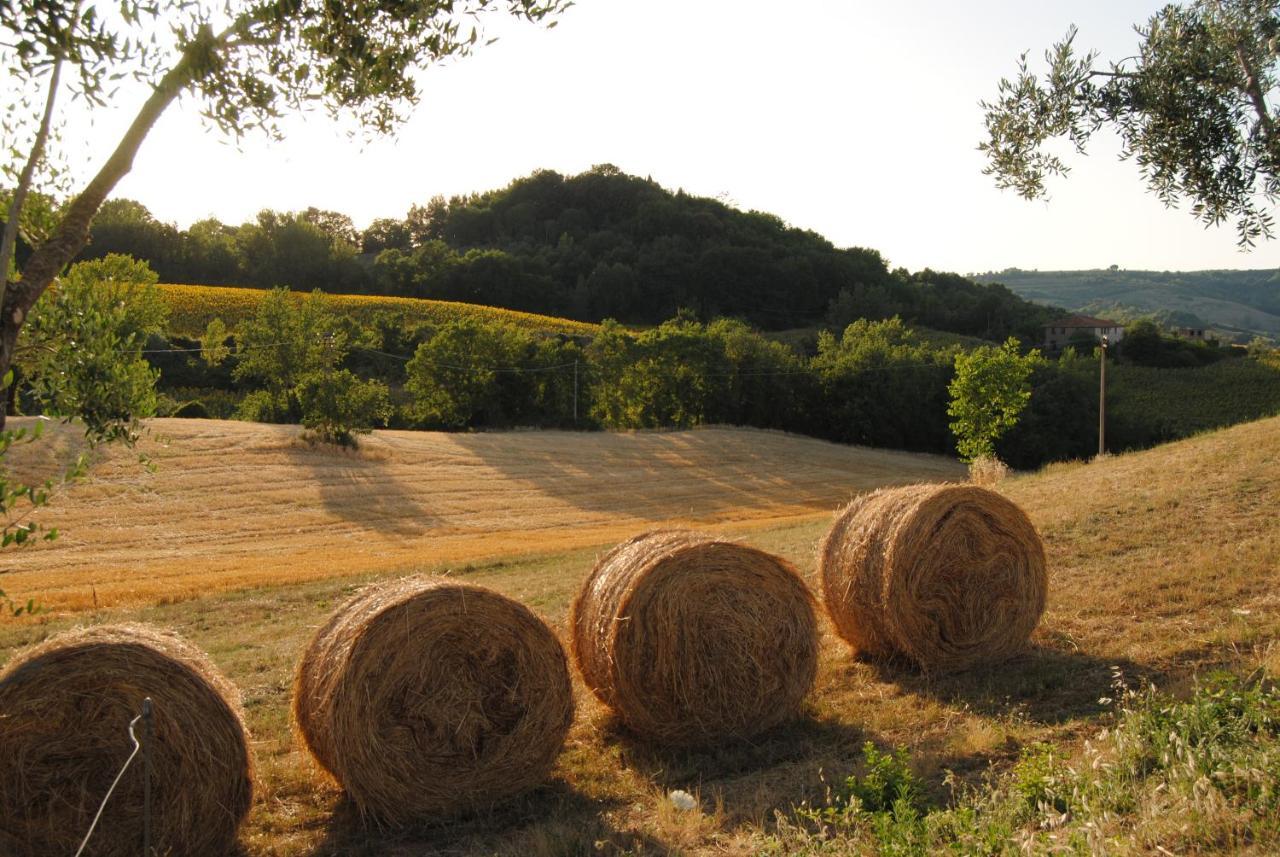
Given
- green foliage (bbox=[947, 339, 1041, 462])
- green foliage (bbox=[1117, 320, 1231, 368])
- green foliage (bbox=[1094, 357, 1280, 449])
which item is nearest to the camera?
green foliage (bbox=[947, 339, 1041, 462])

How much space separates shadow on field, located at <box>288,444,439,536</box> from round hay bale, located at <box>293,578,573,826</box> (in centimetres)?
2450

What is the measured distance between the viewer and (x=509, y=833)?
7012 mm

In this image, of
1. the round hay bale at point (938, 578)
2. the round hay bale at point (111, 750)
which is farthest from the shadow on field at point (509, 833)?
the round hay bale at point (938, 578)

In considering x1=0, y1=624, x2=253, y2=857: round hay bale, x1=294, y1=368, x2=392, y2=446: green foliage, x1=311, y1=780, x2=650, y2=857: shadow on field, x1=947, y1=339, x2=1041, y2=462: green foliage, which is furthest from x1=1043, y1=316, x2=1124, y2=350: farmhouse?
x1=0, y1=624, x2=253, y2=857: round hay bale

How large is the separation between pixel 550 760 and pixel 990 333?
88348 mm

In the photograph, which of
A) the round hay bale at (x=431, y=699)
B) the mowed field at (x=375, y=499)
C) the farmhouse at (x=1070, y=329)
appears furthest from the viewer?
the farmhouse at (x=1070, y=329)

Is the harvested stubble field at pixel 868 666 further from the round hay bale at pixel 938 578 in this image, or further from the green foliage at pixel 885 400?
the green foliage at pixel 885 400

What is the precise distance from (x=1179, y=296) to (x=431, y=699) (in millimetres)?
178938

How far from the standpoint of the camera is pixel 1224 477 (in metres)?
16.3

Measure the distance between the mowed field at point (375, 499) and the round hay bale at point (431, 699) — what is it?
39.2ft

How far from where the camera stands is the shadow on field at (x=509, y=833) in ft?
21.2

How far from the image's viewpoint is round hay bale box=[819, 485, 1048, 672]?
33.8 ft

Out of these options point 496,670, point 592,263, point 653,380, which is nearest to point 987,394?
point 653,380

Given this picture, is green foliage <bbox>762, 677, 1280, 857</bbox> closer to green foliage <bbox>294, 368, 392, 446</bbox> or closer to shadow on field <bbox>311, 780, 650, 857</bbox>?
shadow on field <bbox>311, 780, 650, 857</bbox>
